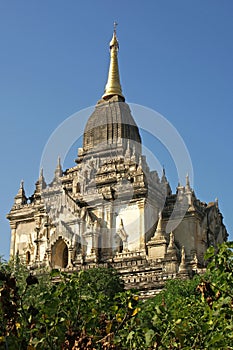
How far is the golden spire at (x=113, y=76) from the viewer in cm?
4938

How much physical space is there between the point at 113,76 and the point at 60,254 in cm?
1629

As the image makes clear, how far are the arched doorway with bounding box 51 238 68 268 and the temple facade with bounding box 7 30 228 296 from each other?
64mm

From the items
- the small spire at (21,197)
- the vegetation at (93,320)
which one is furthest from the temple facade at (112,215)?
the vegetation at (93,320)

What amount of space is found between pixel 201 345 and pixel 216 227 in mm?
36815

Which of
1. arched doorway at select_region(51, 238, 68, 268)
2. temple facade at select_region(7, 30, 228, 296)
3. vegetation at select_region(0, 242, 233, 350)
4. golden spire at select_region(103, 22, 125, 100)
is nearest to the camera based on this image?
vegetation at select_region(0, 242, 233, 350)

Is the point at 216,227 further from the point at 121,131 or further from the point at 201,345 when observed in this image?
the point at 201,345

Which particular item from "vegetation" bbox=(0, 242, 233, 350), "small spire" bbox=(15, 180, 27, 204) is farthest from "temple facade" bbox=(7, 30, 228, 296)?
"vegetation" bbox=(0, 242, 233, 350)

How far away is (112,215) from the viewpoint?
40219 mm

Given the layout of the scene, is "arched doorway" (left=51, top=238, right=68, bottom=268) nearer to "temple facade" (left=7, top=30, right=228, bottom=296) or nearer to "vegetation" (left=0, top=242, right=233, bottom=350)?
"temple facade" (left=7, top=30, right=228, bottom=296)

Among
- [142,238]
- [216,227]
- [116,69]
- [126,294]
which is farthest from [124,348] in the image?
[116,69]

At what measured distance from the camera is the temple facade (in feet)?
124

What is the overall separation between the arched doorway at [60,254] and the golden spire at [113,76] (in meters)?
13.5

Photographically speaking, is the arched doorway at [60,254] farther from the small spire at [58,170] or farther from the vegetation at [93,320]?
the vegetation at [93,320]

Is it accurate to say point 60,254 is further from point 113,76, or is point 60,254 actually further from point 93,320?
point 93,320
